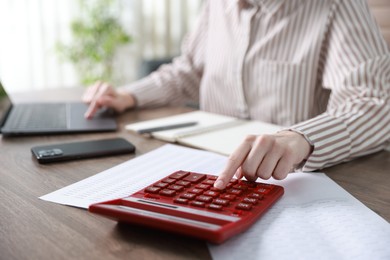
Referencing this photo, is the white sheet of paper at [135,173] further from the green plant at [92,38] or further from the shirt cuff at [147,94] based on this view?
the green plant at [92,38]

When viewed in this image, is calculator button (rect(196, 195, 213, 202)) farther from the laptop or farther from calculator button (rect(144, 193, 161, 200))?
the laptop

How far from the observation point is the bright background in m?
2.88

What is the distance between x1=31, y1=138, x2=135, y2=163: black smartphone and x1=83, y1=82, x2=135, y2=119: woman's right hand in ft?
0.83

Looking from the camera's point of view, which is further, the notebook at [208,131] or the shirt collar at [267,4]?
the shirt collar at [267,4]

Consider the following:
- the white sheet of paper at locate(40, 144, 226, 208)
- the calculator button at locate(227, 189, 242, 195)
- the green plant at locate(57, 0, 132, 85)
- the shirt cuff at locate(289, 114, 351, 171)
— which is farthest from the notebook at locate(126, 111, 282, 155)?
the green plant at locate(57, 0, 132, 85)

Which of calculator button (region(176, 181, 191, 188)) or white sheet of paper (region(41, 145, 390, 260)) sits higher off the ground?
calculator button (region(176, 181, 191, 188))

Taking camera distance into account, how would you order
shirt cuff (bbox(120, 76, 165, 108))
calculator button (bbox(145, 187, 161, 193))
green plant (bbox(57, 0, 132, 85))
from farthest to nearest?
green plant (bbox(57, 0, 132, 85)) → shirt cuff (bbox(120, 76, 165, 108)) → calculator button (bbox(145, 187, 161, 193))

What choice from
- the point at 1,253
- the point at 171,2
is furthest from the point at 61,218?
the point at 171,2

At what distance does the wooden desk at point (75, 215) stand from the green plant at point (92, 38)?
7.25 feet

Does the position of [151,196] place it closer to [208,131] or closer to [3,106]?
[208,131]

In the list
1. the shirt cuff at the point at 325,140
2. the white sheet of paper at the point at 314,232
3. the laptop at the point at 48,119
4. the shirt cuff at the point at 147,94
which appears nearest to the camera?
the white sheet of paper at the point at 314,232

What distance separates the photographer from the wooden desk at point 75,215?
1.63ft

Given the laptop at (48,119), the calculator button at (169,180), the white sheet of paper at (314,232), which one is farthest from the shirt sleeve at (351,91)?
the laptop at (48,119)

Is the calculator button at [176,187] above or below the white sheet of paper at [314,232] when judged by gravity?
above
